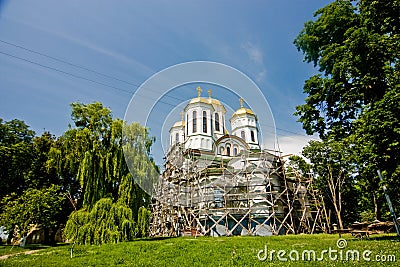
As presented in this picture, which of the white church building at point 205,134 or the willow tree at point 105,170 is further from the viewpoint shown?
the white church building at point 205,134

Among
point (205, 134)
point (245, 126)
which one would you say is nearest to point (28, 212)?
point (205, 134)

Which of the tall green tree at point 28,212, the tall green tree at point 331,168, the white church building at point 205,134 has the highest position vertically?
the white church building at point 205,134

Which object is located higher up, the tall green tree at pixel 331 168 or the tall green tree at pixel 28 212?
the tall green tree at pixel 331 168

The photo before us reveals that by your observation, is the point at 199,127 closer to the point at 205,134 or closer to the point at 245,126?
the point at 205,134

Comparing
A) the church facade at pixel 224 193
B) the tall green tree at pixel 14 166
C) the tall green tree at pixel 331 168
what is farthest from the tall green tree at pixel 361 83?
the tall green tree at pixel 14 166

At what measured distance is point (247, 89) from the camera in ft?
27.4

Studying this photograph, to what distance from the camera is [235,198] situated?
19.6 meters

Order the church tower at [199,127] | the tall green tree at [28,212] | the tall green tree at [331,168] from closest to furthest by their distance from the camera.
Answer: the tall green tree at [28,212] < the tall green tree at [331,168] < the church tower at [199,127]

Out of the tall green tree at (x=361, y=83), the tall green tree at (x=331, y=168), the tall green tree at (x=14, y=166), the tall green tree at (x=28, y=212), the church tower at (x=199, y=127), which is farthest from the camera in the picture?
the church tower at (x=199, y=127)

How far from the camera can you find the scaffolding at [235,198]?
1867cm

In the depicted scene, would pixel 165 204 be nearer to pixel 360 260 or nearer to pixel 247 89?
pixel 247 89

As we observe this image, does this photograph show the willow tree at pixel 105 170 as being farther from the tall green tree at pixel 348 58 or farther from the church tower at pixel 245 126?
the church tower at pixel 245 126

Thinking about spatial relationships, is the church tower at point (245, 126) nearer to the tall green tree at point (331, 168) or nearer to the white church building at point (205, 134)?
the white church building at point (205, 134)

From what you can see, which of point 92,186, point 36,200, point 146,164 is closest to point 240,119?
point 146,164
